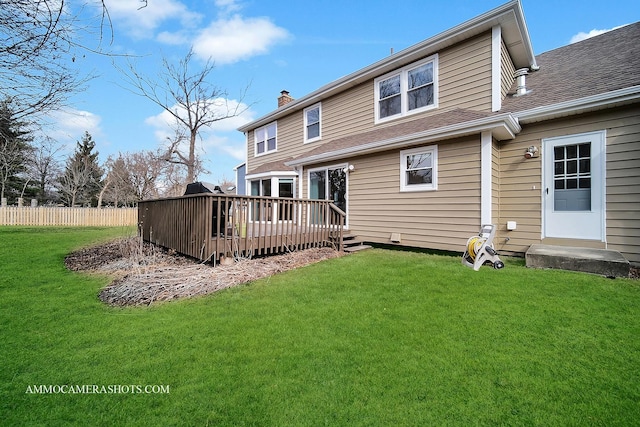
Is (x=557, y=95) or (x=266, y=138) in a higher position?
(x=266, y=138)

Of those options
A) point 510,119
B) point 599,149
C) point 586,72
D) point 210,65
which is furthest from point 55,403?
point 210,65

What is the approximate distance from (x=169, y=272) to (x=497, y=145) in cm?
725

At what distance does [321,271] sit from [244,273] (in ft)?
4.52

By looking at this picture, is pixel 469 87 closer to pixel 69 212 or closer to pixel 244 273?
pixel 244 273

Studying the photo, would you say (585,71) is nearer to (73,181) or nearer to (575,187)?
(575,187)

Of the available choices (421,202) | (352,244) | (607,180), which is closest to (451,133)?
(421,202)

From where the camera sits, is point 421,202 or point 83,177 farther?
point 83,177

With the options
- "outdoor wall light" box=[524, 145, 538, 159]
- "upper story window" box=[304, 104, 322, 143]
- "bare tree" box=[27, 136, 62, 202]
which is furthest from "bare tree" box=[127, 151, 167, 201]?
"outdoor wall light" box=[524, 145, 538, 159]

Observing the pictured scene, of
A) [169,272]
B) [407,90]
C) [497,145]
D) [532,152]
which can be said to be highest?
[407,90]

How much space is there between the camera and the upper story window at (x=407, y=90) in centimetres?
754

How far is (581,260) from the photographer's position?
4.65 m

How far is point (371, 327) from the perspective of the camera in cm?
287

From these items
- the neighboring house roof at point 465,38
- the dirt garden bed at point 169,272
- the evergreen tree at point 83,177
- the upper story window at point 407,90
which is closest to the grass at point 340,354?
the dirt garden bed at point 169,272

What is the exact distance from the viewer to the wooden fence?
1639cm
